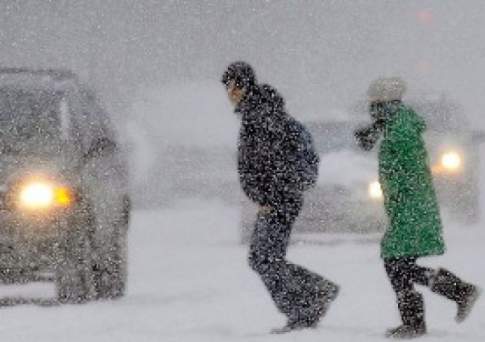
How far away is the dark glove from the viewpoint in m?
7.89

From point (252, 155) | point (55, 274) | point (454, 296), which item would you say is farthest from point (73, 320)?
point (454, 296)

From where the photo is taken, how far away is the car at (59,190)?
968cm

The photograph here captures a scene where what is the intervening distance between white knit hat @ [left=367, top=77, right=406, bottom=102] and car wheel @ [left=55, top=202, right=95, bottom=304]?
2.63m

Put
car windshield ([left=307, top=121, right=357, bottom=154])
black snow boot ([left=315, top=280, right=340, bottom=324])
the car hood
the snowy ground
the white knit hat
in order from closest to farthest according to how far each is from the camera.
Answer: the white knit hat → the snowy ground → black snow boot ([left=315, top=280, right=340, bottom=324]) → the car hood → car windshield ([left=307, top=121, right=357, bottom=154])

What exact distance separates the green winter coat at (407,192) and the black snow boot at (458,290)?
0.49 feet

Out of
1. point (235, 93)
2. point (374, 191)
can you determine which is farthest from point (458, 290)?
point (374, 191)

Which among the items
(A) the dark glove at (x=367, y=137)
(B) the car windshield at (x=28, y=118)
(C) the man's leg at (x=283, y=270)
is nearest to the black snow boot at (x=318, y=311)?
(C) the man's leg at (x=283, y=270)

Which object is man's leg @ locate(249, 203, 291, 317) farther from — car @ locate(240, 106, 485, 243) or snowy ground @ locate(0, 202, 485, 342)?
car @ locate(240, 106, 485, 243)

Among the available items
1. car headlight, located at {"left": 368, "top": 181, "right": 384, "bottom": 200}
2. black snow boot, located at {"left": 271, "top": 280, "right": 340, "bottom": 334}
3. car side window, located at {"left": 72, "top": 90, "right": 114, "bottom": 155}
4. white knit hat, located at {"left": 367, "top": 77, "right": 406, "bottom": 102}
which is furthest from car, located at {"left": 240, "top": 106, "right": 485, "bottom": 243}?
Answer: white knit hat, located at {"left": 367, "top": 77, "right": 406, "bottom": 102}

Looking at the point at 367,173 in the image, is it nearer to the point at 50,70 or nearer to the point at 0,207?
the point at 50,70

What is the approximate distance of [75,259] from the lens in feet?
32.3

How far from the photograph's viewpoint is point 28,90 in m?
10.9

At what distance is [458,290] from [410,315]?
0.94 feet

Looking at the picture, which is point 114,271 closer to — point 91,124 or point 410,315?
point 91,124
